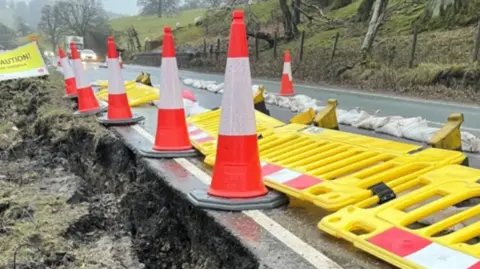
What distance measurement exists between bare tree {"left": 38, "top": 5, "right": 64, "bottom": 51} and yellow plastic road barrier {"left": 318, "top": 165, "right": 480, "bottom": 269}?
8835cm

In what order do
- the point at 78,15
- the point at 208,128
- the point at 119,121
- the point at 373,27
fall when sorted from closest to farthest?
the point at 208,128 → the point at 119,121 → the point at 373,27 → the point at 78,15

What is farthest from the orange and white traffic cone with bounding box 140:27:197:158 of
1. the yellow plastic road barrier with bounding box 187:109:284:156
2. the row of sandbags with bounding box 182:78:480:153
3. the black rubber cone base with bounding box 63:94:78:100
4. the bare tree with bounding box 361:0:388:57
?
the bare tree with bounding box 361:0:388:57

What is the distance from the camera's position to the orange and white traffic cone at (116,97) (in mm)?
7219

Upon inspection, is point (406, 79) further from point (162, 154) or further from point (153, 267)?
point (153, 267)

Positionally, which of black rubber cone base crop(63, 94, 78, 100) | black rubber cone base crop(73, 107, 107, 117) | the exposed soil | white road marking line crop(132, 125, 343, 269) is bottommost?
the exposed soil

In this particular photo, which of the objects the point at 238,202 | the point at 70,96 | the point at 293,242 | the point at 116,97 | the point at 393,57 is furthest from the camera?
the point at 393,57

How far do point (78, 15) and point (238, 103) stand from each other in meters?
85.8

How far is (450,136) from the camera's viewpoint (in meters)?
4.54

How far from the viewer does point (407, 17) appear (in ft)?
91.6

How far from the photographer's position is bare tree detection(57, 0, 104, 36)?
83312 millimetres

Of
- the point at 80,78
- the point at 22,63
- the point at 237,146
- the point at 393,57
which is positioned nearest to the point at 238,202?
the point at 237,146

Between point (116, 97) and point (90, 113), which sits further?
point (90, 113)

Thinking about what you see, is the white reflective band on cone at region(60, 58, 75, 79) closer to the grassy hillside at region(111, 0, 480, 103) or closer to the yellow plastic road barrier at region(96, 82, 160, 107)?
the yellow plastic road barrier at region(96, 82, 160, 107)

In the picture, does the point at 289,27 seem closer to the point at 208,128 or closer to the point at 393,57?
the point at 393,57
